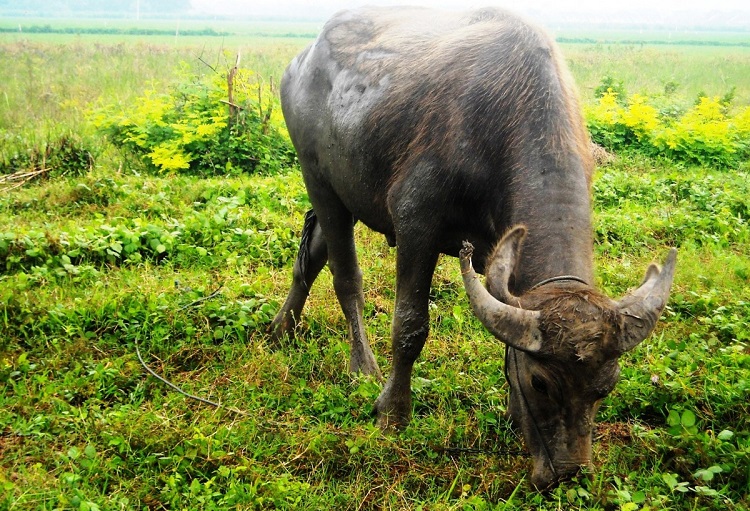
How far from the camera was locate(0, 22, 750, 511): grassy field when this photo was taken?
125 inches

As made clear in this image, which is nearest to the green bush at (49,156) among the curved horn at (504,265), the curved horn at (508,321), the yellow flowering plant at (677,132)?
the curved horn at (504,265)

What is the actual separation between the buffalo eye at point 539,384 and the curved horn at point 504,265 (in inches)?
13.9

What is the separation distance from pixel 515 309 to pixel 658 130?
8.06 meters

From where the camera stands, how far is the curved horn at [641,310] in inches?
100

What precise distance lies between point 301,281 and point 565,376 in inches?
98.7

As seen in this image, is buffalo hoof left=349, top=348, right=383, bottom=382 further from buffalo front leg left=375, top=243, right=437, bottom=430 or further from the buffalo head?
the buffalo head

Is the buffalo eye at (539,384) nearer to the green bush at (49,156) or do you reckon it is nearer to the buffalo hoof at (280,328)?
the buffalo hoof at (280,328)

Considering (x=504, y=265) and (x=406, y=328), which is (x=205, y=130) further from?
(x=504, y=265)

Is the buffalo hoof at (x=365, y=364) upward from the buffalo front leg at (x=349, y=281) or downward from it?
downward

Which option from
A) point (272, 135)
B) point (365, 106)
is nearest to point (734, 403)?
point (365, 106)

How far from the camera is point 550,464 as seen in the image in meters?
2.83

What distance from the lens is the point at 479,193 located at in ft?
10.6

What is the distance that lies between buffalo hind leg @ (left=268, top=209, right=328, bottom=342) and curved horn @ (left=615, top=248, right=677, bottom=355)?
8.41ft

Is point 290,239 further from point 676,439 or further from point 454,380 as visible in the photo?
point 676,439
